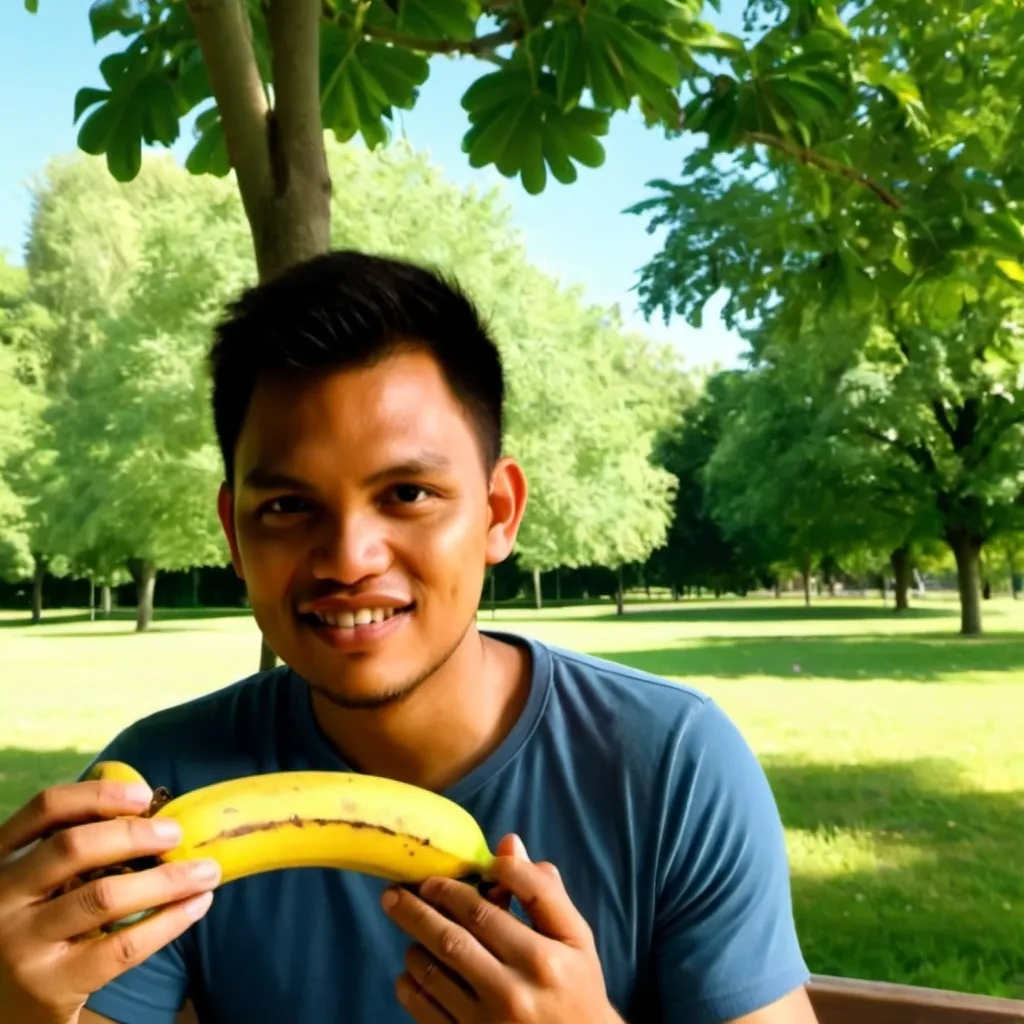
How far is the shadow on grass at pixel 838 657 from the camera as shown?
5.60 meters

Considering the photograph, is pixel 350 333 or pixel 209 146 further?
pixel 209 146

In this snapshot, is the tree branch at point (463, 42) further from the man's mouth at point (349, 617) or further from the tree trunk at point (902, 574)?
the tree trunk at point (902, 574)

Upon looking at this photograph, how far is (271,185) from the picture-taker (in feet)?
3.82

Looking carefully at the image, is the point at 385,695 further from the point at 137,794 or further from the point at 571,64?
the point at 571,64

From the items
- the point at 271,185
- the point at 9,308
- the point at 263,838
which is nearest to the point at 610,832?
the point at 263,838

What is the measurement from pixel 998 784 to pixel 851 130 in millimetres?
2478

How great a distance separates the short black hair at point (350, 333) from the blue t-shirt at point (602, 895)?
0.23 m

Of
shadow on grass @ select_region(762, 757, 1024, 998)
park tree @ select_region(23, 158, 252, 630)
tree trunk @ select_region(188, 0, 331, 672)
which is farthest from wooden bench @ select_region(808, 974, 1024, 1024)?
park tree @ select_region(23, 158, 252, 630)

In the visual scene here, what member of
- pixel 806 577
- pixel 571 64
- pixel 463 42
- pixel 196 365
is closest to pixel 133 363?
pixel 196 365

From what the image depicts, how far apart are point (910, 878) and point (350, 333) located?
2400mm

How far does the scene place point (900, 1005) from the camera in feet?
3.29

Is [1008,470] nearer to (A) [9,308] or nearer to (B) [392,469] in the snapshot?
(A) [9,308]

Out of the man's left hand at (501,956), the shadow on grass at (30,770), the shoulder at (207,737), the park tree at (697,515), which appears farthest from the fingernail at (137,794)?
the park tree at (697,515)

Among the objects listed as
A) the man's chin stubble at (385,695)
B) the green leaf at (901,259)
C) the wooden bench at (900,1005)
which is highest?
the green leaf at (901,259)
